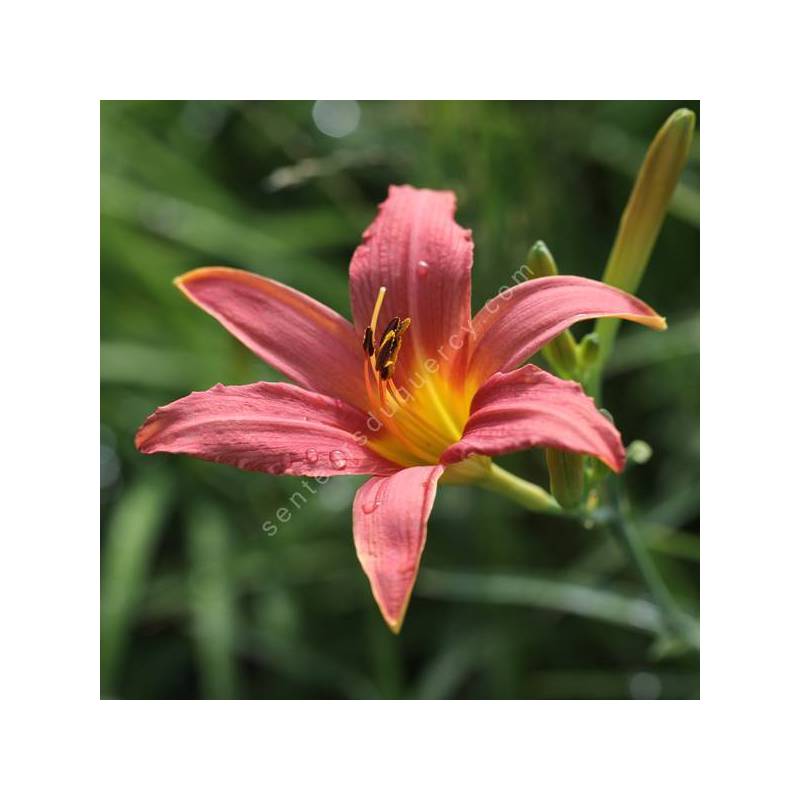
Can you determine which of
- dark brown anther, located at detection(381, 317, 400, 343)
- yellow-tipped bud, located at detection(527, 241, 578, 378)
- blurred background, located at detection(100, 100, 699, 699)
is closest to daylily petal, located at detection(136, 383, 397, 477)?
dark brown anther, located at detection(381, 317, 400, 343)

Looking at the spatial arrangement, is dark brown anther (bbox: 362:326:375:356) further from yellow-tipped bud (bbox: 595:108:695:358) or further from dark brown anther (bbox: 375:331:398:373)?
yellow-tipped bud (bbox: 595:108:695:358)

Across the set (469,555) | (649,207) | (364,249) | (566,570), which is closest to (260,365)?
(469,555)

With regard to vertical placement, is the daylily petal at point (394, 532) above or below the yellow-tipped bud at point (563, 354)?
below

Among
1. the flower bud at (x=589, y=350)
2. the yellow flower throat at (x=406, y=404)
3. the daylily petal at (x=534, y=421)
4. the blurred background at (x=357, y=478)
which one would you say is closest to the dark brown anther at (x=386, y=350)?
the yellow flower throat at (x=406, y=404)

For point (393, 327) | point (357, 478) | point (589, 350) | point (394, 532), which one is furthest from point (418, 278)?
point (357, 478)

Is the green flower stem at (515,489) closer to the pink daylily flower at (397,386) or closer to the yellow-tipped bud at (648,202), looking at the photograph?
the pink daylily flower at (397,386)

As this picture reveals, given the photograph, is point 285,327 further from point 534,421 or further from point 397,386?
point 534,421
